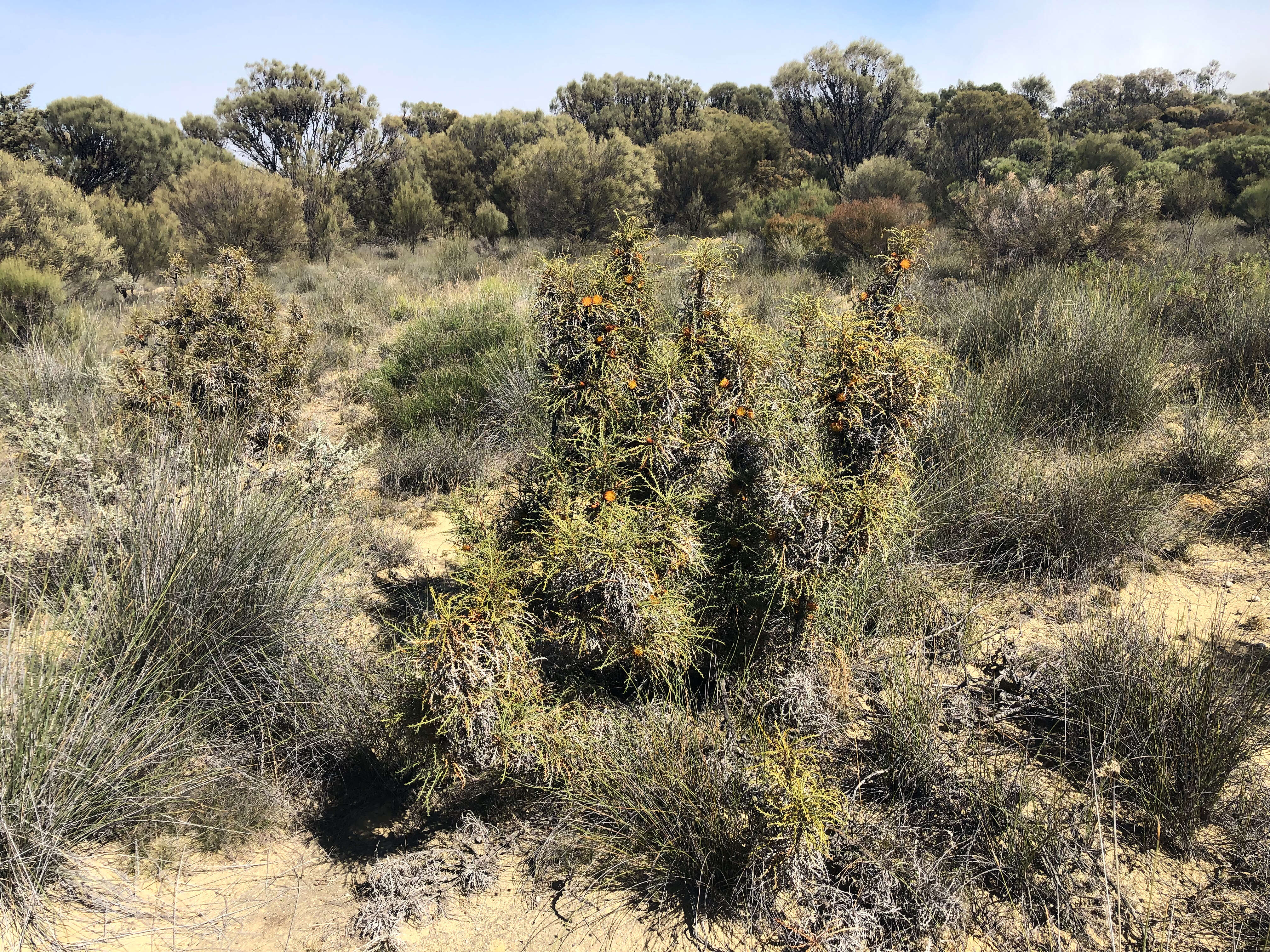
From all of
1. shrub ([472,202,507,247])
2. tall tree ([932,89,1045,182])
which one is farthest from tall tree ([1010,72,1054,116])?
shrub ([472,202,507,247])

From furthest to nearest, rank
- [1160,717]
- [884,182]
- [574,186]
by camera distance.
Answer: [884,182], [574,186], [1160,717]

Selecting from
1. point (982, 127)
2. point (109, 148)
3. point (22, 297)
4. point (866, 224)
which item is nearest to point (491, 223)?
Answer: point (866, 224)

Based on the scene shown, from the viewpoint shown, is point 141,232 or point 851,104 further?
point 851,104

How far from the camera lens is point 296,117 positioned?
22.1 meters

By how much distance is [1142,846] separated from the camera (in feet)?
8.08

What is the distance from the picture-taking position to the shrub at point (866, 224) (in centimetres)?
1134

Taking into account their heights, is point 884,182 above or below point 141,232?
above

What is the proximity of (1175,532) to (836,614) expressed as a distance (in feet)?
7.94

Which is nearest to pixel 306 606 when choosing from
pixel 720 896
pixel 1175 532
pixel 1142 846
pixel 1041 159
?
→ pixel 720 896

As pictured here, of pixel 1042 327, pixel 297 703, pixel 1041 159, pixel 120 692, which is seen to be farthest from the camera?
pixel 1041 159

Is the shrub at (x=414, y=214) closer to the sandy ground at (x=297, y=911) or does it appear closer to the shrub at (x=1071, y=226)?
the shrub at (x=1071, y=226)

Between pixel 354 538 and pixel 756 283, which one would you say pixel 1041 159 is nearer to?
pixel 756 283

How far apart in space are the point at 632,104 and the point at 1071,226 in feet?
74.4

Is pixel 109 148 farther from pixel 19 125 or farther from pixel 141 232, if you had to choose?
pixel 141 232
